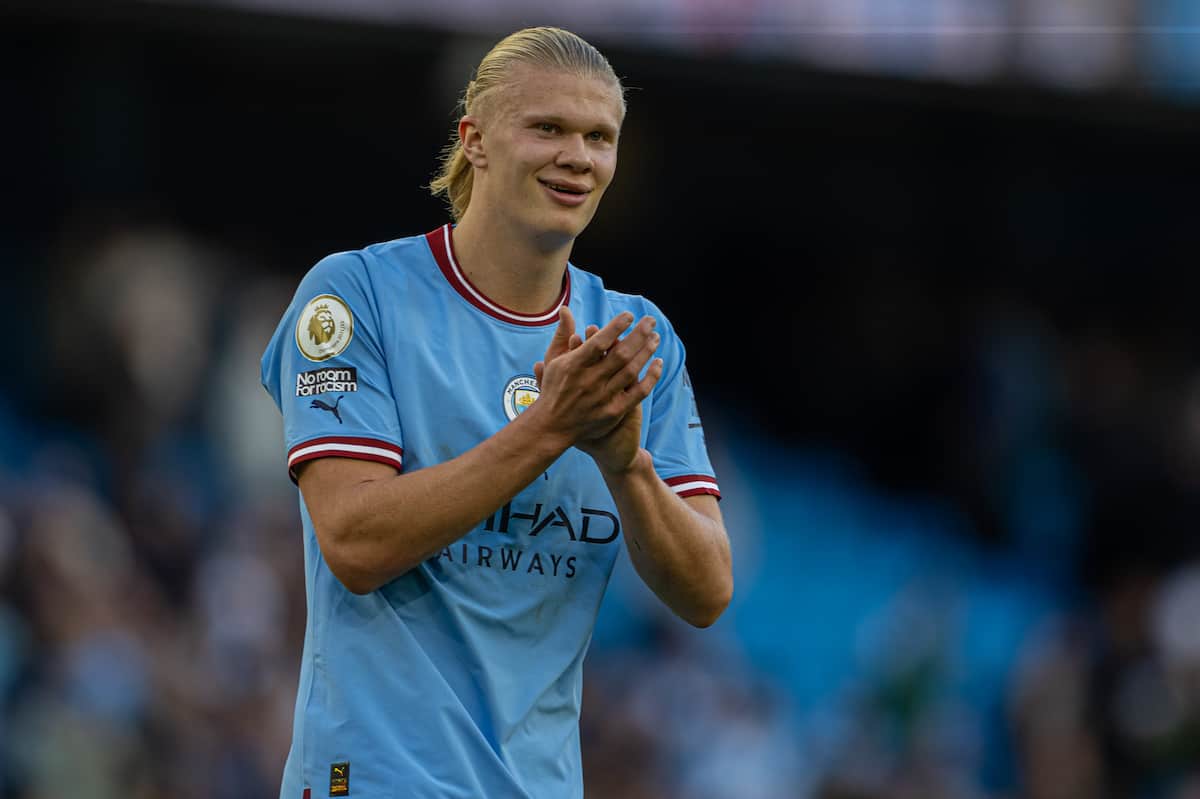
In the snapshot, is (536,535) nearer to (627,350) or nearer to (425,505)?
(425,505)

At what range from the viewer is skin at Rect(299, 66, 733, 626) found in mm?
2748

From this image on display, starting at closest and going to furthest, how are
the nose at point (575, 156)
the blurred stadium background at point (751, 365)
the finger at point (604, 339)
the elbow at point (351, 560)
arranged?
the finger at point (604, 339) < the elbow at point (351, 560) < the nose at point (575, 156) < the blurred stadium background at point (751, 365)

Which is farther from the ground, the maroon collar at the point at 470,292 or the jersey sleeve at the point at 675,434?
the maroon collar at the point at 470,292

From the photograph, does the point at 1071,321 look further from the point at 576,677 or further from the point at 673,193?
the point at 576,677

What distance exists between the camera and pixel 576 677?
3133 millimetres

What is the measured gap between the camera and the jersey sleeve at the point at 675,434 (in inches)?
129

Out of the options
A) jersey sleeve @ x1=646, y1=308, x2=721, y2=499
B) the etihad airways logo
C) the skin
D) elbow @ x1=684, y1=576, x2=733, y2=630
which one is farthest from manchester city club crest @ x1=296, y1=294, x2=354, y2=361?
elbow @ x1=684, y1=576, x2=733, y2=630

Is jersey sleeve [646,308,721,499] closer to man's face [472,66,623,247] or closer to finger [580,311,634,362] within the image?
man's face [472,66,623,247]

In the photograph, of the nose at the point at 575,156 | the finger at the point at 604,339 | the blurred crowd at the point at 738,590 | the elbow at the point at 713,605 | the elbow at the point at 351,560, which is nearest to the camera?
the finger at the point at 604,339

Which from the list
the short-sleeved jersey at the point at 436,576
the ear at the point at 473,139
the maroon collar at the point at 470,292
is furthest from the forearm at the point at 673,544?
the ear at the point at 473,139

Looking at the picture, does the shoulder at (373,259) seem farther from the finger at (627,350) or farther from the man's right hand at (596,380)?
the finger at (627,350)

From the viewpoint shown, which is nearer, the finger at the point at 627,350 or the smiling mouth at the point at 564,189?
the finger at the point at 627,350

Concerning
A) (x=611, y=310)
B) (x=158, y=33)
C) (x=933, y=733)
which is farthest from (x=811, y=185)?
(x=611, y=310)

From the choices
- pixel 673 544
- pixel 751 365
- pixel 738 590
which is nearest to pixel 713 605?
pixel 673 544
